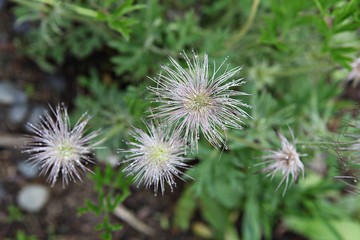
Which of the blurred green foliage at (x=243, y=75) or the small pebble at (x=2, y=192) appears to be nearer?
the blurred green foliage at (x=243, y=75)

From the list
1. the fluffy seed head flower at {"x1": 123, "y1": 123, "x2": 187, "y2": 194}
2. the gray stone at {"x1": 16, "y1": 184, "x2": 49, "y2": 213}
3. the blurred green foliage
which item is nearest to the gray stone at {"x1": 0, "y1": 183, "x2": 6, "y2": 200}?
the gray stone at {"x1": 16, "y1": 184, "x2": 49, "y2": 213}

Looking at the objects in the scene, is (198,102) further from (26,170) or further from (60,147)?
(26,170)

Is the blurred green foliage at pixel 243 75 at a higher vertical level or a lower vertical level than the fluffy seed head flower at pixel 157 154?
higher

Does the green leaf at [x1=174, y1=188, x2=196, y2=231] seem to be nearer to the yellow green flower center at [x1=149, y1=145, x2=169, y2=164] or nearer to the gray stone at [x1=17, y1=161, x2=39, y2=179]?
the gray stone at [x1=17, y1=161, x2=39, y2=179]

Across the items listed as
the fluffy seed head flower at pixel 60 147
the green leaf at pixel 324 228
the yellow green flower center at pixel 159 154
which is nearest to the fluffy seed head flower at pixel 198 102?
the yellow green flower center at pixel 159 154

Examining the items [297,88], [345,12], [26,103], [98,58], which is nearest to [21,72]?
[26,103]

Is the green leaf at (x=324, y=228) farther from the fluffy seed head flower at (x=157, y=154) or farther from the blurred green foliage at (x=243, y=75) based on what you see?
the fluffy seed head flower at (x=157, y=154)

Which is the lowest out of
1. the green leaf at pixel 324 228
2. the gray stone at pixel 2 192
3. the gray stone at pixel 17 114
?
the green leaf at pixel 324 228
